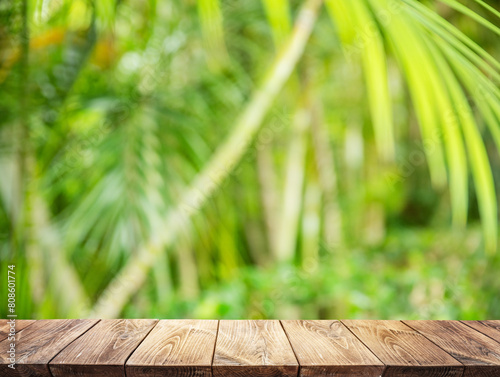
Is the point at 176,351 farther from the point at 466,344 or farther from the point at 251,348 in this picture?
the point at 466,344

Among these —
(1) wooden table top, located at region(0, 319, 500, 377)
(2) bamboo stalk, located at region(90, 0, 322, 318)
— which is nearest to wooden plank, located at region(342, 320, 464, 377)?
(1) wooden table top, located at region(0, 319, 500, 377)

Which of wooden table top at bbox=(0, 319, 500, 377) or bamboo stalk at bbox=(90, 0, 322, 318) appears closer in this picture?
wooden table top at bbox=(0, 319, 500, 377)

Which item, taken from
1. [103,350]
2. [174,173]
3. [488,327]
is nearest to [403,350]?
[488,327]

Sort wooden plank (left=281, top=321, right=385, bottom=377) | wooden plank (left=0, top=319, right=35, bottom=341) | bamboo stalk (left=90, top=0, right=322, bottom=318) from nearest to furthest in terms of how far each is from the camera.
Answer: wooden plank (left=281, top=321, right=385, bottom=377) < wooden plank (left=0, top=319, right=35, bottom=341) < bamboo stalk (left=90, top=0, right=322, bottom=318)

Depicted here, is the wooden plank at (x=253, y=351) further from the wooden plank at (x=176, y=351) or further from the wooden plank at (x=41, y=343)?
the wooden plank at (x=41, y=343)

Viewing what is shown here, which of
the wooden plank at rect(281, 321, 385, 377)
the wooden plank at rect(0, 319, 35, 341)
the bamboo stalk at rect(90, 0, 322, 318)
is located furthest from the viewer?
the bamboo stalk at rect(90, 0, 322, 318)

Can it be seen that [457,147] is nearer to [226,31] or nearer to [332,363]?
[332,363]

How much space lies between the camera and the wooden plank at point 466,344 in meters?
0.49

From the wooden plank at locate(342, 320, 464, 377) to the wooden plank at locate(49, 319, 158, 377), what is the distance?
29 centimetres

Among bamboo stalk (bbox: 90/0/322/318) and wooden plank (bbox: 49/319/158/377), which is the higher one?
bamboo stalk (bbox: 90/0/322/318)

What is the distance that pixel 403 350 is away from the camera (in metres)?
0.53

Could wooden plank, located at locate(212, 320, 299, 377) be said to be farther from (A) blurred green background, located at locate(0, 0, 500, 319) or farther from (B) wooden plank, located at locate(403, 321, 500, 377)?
(A) blurred green background, located at locate(0, 0, 500, 319)

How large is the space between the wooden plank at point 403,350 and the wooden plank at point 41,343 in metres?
0.37

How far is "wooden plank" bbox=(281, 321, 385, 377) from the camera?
1.57ft
